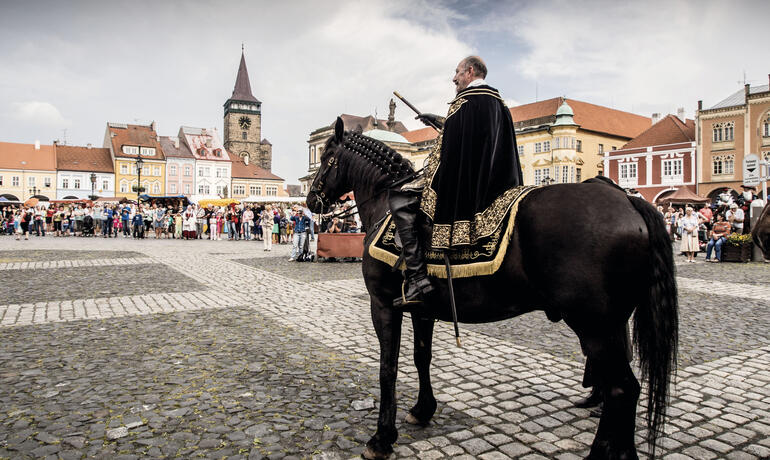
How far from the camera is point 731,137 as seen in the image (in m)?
52.8

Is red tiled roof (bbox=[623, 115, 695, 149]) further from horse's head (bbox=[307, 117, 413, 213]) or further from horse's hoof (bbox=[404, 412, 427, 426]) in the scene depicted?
horse's hoof (bbox=[404, 412, 427, 426])

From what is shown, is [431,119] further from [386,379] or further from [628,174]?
[628,174]

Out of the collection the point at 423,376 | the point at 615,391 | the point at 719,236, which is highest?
the point at 719,236

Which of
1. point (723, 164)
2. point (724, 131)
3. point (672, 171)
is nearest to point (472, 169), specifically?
point (723, 164)

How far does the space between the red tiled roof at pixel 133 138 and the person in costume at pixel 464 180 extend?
295 ft

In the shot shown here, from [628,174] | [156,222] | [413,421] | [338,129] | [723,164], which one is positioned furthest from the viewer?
[628,174]

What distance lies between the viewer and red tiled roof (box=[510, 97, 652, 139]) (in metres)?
77.4

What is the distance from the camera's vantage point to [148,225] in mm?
33562

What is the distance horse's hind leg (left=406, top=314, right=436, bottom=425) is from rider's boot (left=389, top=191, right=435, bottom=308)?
18.0 inches

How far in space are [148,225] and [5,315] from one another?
27.5m

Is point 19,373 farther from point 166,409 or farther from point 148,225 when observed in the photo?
point 148,225

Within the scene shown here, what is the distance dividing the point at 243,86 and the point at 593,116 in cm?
8046

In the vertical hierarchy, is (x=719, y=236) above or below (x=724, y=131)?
below

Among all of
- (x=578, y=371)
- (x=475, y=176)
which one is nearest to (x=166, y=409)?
(x=475, y=176)
